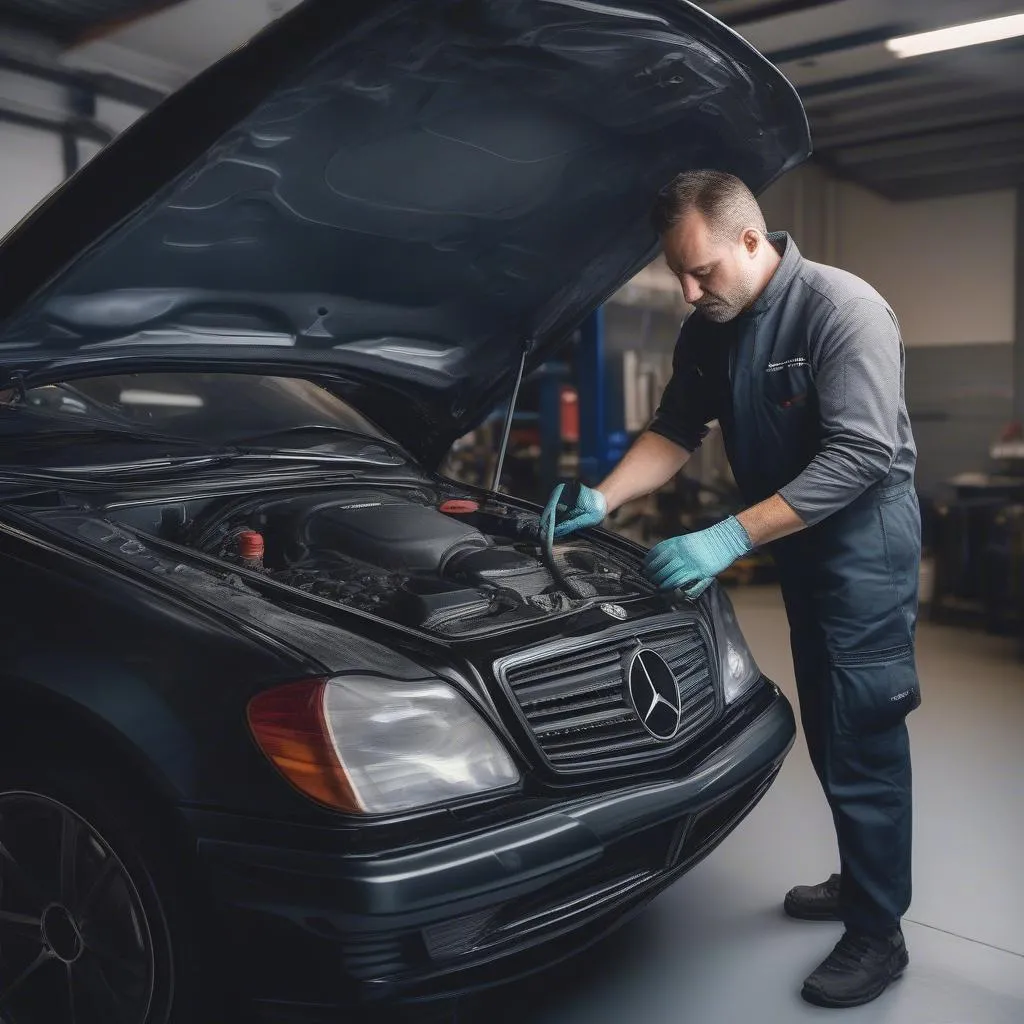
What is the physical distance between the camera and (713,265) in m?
1.80

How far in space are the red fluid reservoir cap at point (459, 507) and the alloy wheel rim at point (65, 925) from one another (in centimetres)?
103

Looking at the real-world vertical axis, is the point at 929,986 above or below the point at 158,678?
below

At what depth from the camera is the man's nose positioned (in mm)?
1831

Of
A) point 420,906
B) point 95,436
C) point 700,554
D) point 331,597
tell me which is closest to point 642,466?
point 700,554

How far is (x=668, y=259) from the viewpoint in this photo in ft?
6.15

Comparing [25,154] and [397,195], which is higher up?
[25,154]

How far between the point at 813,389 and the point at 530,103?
676 mm

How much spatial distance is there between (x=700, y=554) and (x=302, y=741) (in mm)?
798

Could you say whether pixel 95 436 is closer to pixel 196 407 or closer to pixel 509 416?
pixel 196 407

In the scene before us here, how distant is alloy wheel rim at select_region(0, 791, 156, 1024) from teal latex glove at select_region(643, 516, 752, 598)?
3.17 feet

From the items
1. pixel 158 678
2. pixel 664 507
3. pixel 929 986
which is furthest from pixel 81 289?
pixel 664 507

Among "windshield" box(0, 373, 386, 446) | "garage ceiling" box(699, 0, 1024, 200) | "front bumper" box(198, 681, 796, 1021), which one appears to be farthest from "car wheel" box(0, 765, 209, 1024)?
"garage ceiling" box(699, 0, 1024, 200)

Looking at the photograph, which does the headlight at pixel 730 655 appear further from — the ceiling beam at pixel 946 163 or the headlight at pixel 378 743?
the ceiling beam at pixel 946 163

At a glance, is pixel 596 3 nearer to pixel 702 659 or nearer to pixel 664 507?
pixel 702 659
